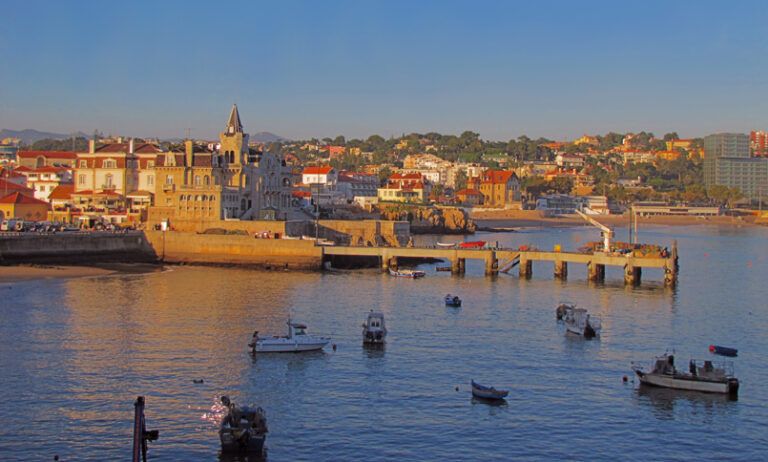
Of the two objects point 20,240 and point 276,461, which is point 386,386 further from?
point 20,240

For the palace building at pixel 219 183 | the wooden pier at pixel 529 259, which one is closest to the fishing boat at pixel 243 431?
the wooden pier at pixel 529 259

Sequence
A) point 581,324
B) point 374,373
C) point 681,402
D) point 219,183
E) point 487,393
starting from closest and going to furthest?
point 487,393 < point 681,402 < point 374,373 < point 581,324 < point 219,183

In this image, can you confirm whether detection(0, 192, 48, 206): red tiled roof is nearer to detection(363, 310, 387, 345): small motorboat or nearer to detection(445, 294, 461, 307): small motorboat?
detection(445, 294, 461, 307): small motorboat

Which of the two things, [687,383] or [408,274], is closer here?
[687,383]

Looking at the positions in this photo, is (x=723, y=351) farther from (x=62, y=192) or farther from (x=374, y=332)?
(x=62, y=192)

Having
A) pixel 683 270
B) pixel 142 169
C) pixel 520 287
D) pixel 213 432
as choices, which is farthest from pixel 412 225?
pixel 213 432

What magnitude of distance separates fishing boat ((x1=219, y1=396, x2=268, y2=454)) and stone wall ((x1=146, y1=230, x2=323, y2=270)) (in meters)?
61.4

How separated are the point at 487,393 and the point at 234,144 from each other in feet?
269

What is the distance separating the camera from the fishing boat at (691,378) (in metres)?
46.5

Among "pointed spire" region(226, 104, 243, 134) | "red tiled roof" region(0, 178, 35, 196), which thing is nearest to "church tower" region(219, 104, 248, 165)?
"pointed spire" region(226, 104, 243, 134)

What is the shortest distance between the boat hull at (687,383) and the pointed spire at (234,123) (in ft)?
270

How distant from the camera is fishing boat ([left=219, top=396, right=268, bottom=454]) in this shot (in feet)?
119

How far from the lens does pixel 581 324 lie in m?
60.6

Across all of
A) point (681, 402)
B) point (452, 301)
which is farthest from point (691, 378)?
point (452, 301)
